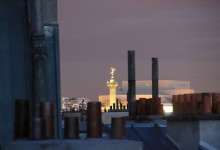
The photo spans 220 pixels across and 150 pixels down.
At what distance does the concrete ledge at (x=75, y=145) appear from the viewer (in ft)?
60.6

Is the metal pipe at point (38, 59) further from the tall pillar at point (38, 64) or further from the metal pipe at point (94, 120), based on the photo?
the metal pipe at point (94, 120)

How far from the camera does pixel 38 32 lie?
2331 cm

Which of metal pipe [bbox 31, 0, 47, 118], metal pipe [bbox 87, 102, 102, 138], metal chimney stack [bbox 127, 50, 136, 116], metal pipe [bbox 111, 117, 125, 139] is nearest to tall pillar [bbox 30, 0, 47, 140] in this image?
metal pipe [bbox 31, 0, 47, 118]

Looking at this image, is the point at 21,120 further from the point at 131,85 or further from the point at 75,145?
the point at 131,85

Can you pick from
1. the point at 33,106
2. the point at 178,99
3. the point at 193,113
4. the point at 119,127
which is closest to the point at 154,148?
the point at 178,99

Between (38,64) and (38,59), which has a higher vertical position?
(38,59)

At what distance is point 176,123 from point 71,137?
12827 millimetres

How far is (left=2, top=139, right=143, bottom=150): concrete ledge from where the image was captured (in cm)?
1847

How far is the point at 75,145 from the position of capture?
741 inches

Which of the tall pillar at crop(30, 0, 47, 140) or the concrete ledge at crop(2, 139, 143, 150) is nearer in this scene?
the concrete ledge at crop(2, 139, 143, 150)

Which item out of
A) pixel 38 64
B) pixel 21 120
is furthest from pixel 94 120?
pixel 38 64

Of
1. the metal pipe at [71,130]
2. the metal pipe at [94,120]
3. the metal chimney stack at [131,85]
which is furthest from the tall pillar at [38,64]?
the metal chimney stack at [131,85]

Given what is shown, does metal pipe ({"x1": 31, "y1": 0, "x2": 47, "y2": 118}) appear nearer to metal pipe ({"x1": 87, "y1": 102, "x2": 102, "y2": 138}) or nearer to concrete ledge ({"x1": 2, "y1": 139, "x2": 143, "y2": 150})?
metal pipe ({"x1": 87, "y1": 102, "x2": 102, "y2": 138})

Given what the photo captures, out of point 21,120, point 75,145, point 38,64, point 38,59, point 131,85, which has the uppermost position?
point 38,59
